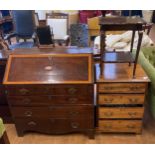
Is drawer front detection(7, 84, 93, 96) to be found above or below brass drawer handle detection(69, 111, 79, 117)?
above

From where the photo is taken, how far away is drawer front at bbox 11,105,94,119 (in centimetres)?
200

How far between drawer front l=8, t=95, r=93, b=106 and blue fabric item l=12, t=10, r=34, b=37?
2.26m

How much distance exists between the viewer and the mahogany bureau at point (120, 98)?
6.17 ft

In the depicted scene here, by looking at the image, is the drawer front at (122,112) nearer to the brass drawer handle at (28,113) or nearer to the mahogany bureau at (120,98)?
the mahogany bureau at (120,98)

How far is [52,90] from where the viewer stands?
1897 millimetres

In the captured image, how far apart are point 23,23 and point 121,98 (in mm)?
2743

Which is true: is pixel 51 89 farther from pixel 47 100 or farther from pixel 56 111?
pixel 56 111

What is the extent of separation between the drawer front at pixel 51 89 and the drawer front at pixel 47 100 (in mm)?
52

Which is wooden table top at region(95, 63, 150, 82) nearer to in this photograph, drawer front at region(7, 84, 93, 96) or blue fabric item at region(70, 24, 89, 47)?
drawer front at region(7, 84, 93, 96)

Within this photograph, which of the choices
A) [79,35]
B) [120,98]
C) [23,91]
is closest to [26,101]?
[23,91]

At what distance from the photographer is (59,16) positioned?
13.1 feet

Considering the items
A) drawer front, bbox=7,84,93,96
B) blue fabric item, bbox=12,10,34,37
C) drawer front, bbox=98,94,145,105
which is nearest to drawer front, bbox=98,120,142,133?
drawer front, bbox=98,94,145,105
